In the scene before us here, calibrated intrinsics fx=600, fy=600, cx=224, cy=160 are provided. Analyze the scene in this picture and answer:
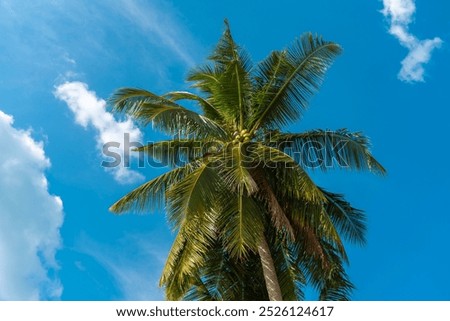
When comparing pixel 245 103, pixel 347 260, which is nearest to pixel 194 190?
pixel 245 103

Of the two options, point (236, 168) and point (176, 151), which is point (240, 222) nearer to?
point (236, 168)

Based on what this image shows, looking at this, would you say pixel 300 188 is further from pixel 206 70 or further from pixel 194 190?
pixel 206 70

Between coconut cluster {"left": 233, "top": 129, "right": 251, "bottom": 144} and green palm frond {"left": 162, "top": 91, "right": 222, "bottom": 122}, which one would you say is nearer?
coconut cluster {"left": 233, "top": 129, "right": 251, "bottom": 144}

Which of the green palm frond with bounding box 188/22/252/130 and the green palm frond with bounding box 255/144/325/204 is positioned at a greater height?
the green palm frond with bounding box 188/22/252/130

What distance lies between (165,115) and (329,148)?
4416 millimetres

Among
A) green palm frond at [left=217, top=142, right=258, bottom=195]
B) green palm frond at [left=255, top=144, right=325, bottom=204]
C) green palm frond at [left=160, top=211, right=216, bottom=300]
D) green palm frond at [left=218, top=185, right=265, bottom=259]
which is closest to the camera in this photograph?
green palm frond at [left=217, top=142, right=258, bottom=195]

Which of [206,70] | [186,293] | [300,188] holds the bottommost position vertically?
[186,293]

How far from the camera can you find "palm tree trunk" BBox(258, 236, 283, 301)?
45.6ft

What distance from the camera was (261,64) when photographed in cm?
1686

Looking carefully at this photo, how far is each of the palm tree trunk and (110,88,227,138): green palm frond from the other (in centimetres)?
294

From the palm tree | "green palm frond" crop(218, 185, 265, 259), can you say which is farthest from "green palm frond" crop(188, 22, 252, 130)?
"green palm frond" crop(218, 185, 265, 259)

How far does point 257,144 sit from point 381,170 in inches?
126

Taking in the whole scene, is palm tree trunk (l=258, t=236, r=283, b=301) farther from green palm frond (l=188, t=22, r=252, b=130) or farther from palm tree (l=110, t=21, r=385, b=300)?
green palm frond (l=188, t=22, r=252, b=130)

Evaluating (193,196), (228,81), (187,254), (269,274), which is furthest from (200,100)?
(269,274)
